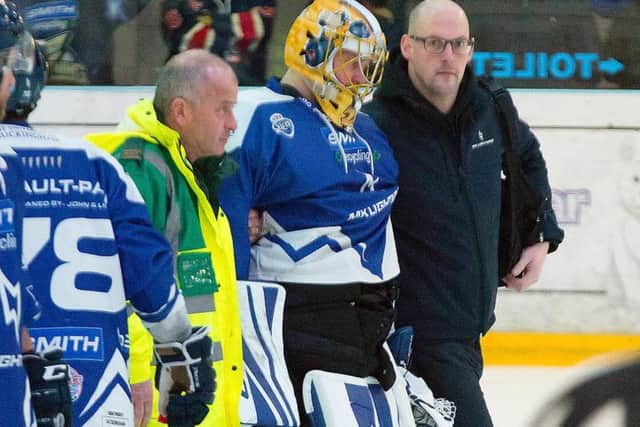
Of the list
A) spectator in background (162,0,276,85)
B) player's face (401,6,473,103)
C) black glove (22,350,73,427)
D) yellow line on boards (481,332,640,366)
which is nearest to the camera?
black glove (22,350,73,427)

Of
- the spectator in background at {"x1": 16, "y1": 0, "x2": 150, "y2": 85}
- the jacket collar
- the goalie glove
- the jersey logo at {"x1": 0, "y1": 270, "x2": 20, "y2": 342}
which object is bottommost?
the spectator in background at {"x1": 16, "y1": 0, "x2": 150, "y2": 85}

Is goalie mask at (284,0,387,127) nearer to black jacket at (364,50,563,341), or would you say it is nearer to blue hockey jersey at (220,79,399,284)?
blue hockey jersey at (220,79,399,284)

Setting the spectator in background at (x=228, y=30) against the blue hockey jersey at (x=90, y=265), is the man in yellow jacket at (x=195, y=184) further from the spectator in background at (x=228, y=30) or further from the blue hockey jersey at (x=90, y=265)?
the spectator in background at (x=228, y=30)

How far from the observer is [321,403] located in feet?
14.6

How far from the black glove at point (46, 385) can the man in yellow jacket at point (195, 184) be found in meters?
0.66

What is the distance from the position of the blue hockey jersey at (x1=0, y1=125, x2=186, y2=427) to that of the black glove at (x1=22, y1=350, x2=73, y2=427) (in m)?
0.21

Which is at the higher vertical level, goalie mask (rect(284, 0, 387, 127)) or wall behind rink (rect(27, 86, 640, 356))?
goalie mask (rect(284, 0, 387, 127))

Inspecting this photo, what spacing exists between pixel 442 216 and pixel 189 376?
4.42 ft

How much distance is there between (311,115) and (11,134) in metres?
1.39

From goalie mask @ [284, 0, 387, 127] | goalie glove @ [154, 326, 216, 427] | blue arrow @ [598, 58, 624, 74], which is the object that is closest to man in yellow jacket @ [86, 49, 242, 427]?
goalie glove @ [154, 326, 216, 427]

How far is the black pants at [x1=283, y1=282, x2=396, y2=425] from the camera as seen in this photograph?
4492 millimetres

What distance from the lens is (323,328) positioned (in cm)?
451

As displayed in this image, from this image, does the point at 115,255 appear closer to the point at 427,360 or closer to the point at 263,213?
the point at 263,213

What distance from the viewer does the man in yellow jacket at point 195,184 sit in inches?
158
